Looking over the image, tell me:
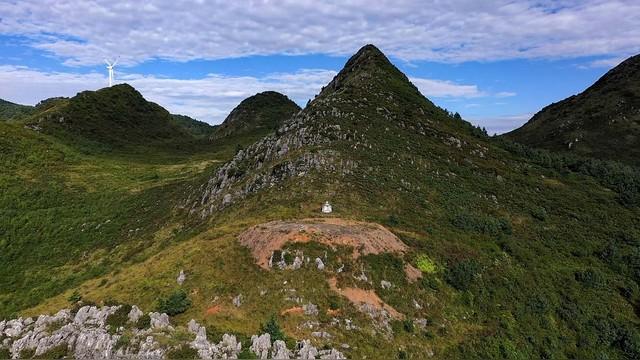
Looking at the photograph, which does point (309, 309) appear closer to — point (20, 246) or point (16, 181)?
point (20, 246)

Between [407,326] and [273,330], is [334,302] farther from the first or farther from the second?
[273,330]

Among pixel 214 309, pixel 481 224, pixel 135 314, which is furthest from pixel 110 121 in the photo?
pixel 214 309

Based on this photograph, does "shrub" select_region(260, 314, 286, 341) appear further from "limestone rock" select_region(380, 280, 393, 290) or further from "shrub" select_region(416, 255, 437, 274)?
"shrub" select_region(416, 255, 437, 274)

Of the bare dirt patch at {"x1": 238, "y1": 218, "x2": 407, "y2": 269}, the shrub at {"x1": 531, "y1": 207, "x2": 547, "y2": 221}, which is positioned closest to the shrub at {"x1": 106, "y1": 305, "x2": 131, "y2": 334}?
the bare dirt patch at {"x1": 238, "y1": 218, "x2": 407, "y2": 269}

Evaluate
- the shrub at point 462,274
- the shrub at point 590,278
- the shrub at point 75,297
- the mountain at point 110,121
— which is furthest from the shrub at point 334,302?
the mountain at point 110,121

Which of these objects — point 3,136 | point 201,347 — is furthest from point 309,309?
point 3,136

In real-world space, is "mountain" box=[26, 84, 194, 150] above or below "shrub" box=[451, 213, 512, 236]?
above

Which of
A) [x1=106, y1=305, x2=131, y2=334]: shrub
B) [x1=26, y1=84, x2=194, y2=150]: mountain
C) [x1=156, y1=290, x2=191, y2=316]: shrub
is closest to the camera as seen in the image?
[x1=106, y1=305, x2=131, y2=334]: shrub

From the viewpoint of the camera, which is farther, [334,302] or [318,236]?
[318,236]
